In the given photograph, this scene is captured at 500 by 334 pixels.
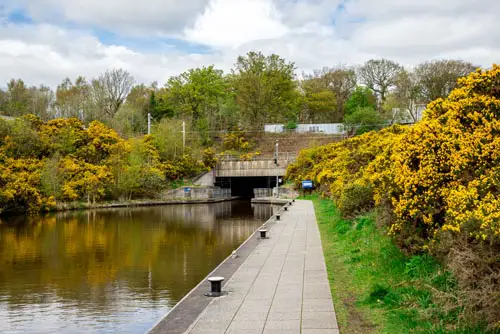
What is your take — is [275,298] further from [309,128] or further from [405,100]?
[309,128]

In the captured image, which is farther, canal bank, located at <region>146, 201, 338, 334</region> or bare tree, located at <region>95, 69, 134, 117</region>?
bare tree, located at <region>95, 69, 134, 117</region>

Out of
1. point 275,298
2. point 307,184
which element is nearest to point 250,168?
point 307,184

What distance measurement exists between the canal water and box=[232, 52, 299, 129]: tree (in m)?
39.0

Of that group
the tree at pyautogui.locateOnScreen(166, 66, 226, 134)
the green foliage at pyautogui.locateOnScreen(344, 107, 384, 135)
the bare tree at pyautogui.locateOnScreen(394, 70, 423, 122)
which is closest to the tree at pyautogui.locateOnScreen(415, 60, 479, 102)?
the bare tree at pyautogui.locateOnScreen(394, 70, 423, 122)

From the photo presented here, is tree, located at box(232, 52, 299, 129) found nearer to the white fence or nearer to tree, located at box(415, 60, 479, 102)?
the white fence

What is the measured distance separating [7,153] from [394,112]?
4040 centimetres

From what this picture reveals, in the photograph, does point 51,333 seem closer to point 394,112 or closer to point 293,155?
point 293,155

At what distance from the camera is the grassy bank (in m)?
6.70

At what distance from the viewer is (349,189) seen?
18328 millimetres

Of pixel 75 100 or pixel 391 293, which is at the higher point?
pixel 75 100

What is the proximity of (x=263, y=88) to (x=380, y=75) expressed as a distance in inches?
637

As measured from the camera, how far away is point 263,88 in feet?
223

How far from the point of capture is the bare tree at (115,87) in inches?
2687

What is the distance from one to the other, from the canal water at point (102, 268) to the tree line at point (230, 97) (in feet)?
117
